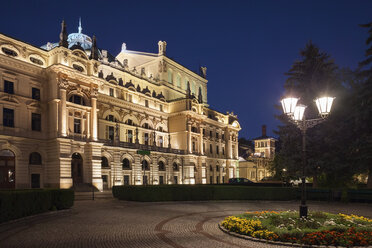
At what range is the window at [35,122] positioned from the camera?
35750 millimetres

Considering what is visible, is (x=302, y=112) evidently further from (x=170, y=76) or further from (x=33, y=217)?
(x=170, y=76)

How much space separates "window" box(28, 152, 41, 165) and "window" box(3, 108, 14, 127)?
174 inches

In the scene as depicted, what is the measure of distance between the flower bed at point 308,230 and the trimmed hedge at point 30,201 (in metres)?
10.1

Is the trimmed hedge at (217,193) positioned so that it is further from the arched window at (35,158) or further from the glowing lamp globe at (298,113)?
the glowing lamp globe at (298,113)

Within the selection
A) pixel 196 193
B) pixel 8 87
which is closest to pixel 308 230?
pixel 196 193

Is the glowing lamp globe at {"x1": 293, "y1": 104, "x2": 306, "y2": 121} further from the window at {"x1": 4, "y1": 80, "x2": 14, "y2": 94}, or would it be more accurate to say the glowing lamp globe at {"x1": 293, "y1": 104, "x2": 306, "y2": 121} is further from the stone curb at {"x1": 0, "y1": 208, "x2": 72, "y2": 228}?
the window at {"x1": 4, "y1": 80, "x2": 14, "y2": 94}

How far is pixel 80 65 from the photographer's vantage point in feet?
129

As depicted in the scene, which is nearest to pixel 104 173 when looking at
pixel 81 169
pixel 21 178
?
pixel 81 169

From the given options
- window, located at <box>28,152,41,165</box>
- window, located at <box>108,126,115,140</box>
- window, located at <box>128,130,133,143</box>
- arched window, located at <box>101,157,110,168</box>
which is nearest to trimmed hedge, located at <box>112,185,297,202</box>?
window, located at <box>28,152,41,165</box>

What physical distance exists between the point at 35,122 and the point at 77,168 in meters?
8.16

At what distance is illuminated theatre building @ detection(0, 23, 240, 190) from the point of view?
33.6 metres

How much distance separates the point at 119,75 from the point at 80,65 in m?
13.2

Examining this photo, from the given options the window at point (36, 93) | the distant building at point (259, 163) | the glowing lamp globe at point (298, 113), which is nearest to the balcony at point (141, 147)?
the window at point (36, 93)

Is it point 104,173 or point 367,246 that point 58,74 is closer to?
point 104,173
